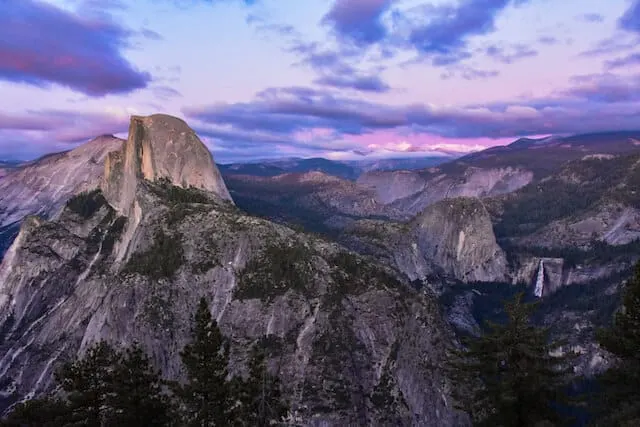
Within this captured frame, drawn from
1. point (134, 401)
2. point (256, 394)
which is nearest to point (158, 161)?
A: point (134, 401)

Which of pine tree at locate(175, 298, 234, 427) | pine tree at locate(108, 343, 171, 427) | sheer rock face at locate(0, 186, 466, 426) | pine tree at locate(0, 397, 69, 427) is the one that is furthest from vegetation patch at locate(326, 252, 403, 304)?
pine tree at locate(0, 397, 69, 427)

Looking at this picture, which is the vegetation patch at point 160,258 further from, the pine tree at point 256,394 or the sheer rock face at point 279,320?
the pine tree at point 256,394

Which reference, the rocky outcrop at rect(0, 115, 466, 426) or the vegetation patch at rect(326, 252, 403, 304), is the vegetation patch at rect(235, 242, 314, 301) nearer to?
the rocky outcrop at rect(0, 115, 466, 426)

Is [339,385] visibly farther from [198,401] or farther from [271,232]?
[198,401]

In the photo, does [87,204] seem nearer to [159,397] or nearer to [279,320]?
[279,320]

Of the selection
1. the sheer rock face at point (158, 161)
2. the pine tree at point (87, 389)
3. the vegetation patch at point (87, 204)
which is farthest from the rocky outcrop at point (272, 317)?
the pine tree at point (87, 389)

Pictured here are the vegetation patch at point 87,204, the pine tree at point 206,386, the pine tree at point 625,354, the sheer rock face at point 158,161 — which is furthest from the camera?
the vegetation patch at point 87,204
